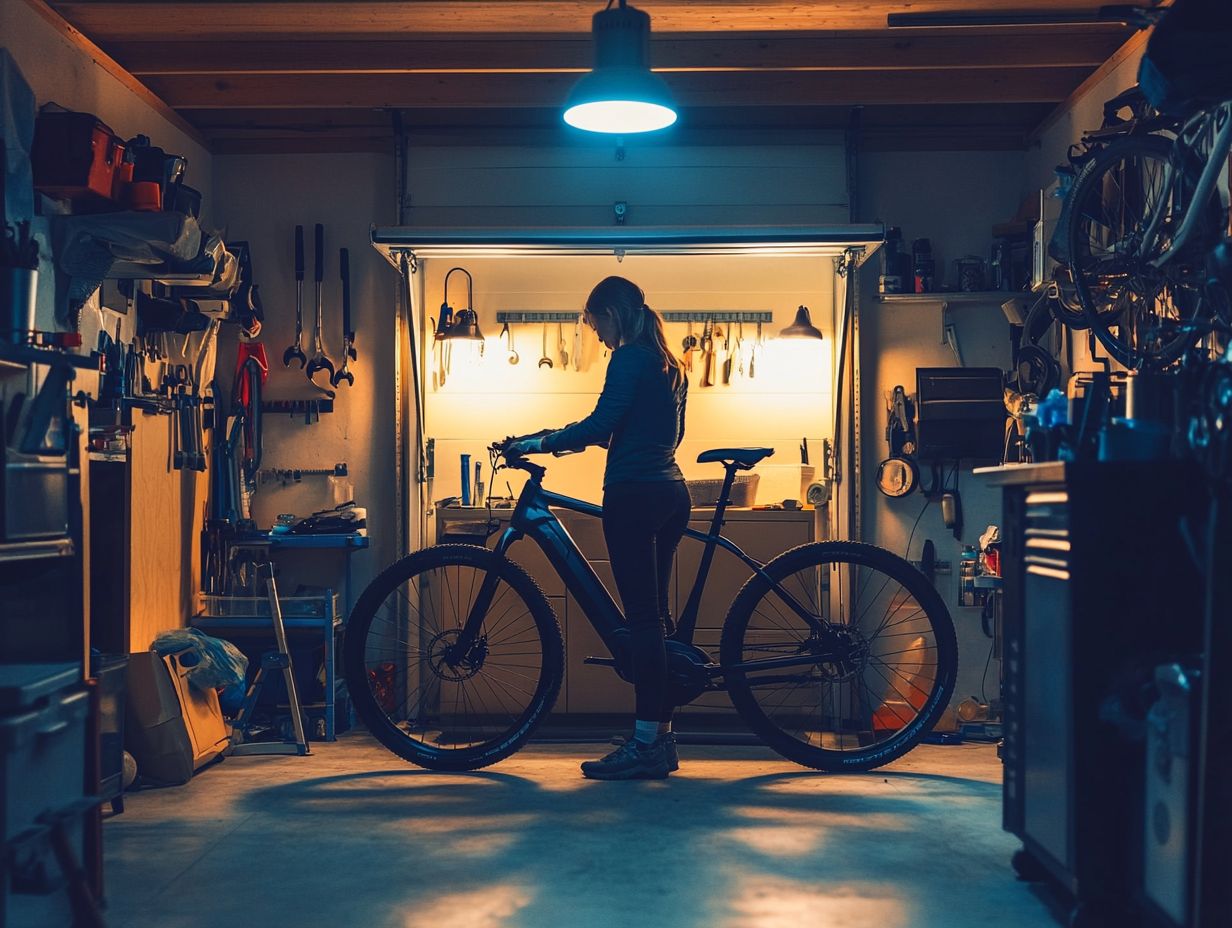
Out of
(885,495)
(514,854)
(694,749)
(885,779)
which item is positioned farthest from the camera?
(885,495)

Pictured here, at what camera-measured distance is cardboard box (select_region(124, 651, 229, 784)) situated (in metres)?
4.36

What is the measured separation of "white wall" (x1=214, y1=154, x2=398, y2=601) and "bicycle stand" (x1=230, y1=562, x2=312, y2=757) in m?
0.85

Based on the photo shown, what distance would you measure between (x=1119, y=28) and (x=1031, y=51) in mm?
339

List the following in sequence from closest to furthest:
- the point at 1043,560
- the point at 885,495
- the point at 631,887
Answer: the point at 1043,560 < the point at 631,887 < the point at 885,495

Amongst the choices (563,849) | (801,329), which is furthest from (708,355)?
(563,849)

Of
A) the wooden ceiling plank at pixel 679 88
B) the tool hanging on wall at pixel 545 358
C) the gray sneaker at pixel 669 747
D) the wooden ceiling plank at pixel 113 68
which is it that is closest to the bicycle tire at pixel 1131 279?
the wooden ceiling plank at pixel 679 88

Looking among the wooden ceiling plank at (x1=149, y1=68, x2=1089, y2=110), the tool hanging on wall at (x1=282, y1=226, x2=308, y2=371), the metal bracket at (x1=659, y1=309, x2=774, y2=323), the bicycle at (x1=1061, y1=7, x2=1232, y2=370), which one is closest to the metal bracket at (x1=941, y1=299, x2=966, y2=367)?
the metal bracket at (x1=659, y1=309, x2=774, y2=323)

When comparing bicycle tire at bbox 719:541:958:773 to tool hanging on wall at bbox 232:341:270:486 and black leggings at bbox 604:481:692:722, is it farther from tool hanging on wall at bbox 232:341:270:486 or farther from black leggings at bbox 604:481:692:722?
tool hanging on wall at bbox 232:341:270:486

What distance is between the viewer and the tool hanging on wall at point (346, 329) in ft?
19.2

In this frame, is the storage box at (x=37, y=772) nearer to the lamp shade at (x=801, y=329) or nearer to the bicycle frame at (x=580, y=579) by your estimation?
the bicycle frame at (x=580, y=579)

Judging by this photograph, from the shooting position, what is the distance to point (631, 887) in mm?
3125

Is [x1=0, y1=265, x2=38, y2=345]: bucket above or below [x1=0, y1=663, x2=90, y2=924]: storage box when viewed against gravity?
above

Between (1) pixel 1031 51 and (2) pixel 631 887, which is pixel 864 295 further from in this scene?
(2) pixel 631 887

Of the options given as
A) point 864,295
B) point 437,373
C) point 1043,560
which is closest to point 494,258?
point 437,373
